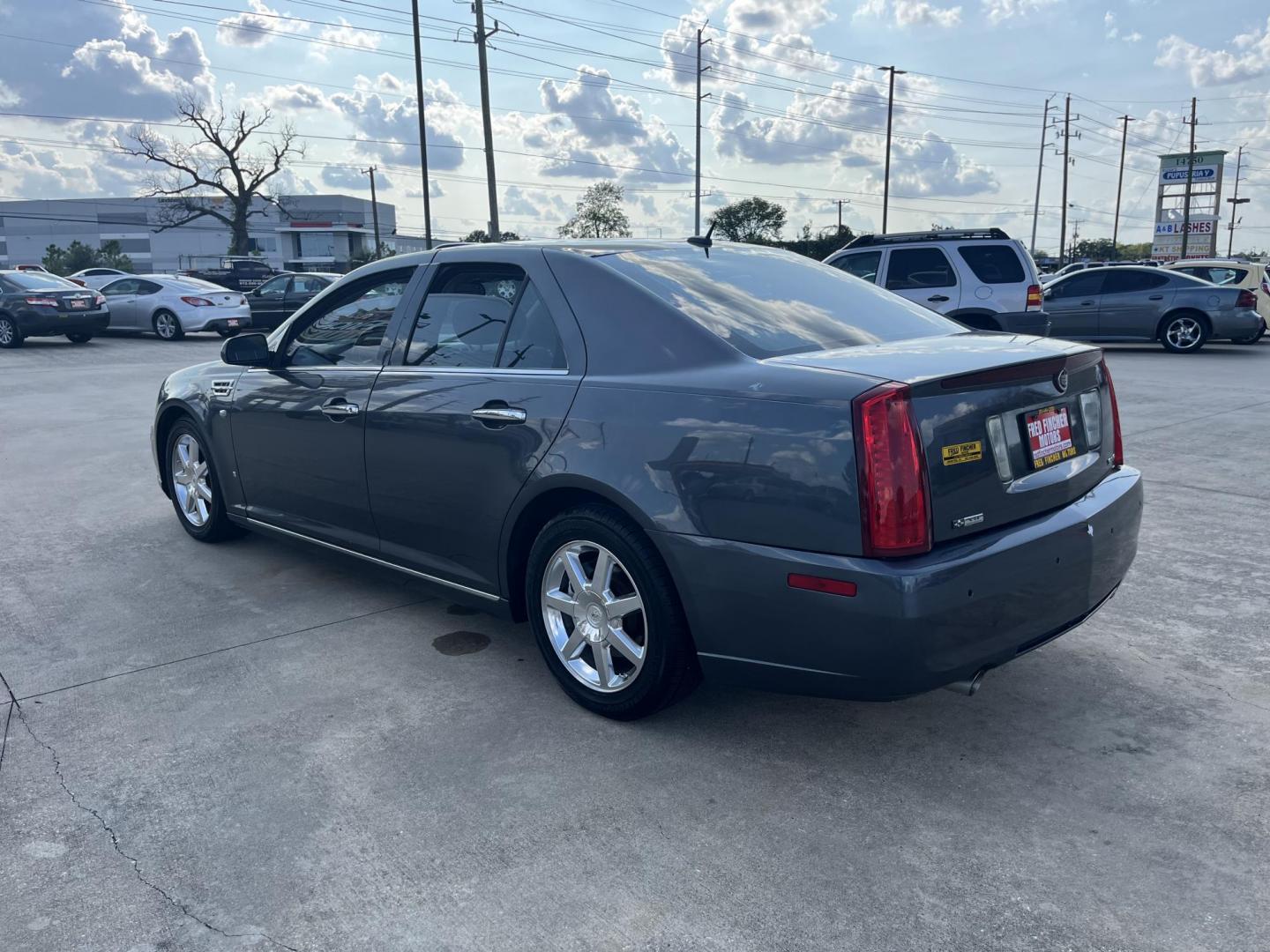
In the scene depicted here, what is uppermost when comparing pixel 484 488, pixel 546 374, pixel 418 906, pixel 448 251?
pixel 448 251

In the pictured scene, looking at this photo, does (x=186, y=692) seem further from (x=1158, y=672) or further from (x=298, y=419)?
(x=1158, y=672)

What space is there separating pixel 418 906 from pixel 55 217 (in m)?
143

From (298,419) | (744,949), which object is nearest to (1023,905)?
(744,949)

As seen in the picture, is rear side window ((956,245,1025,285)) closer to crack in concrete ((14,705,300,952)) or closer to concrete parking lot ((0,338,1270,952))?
concrete parking lot ((0,338,1270,952))

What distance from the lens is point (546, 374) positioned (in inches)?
140

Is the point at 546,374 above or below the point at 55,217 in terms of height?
below

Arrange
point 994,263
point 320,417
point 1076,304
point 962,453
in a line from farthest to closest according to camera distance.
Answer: point 1076,304 → point 994,263 → point 320,417 → point 962,453

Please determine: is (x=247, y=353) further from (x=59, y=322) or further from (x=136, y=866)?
(x=59, y=322)

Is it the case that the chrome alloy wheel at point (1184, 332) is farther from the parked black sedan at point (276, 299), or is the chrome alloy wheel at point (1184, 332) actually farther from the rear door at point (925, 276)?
the parked black sedan at point (276, 299)

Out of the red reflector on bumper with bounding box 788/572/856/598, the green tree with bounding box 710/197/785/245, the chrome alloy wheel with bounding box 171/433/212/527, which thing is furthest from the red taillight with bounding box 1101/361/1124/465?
the green tree with bounding box 710/197/785/245

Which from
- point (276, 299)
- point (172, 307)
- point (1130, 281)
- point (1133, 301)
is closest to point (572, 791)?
point (1133, 301)

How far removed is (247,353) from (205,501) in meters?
1.29

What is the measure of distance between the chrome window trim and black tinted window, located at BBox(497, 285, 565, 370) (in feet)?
2.89

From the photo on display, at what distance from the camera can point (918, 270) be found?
12.8 meters
